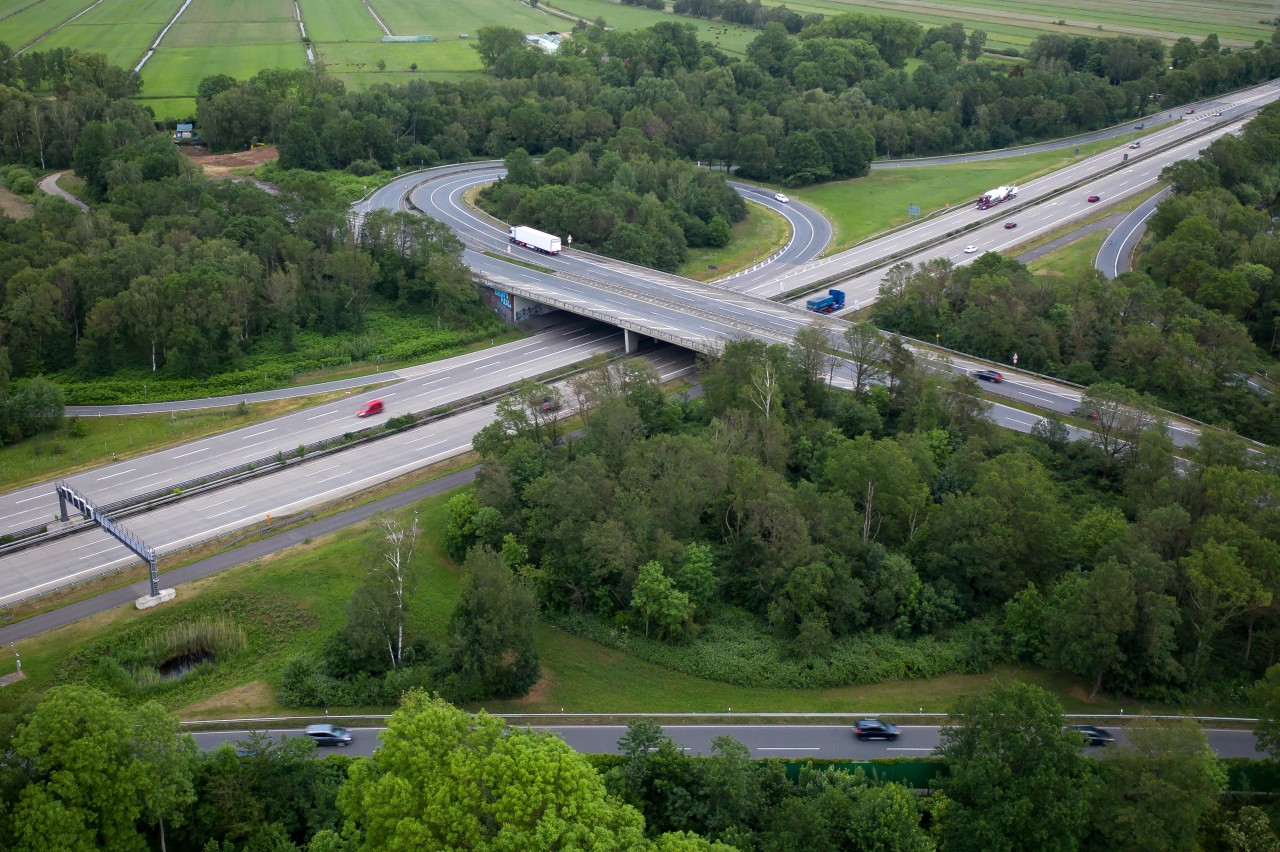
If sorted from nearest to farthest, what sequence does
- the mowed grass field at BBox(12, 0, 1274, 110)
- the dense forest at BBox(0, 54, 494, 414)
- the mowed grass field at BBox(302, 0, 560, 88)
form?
the dense forest at BBox(0, 54, 494, 414), the mowed grass field at BBox(12, 0, 1274, 110), the mowed grass field at BBox(302, 0, 560, 88)

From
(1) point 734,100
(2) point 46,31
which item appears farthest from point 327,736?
(2) point 46,31

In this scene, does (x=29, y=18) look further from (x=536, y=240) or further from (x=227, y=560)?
(x=227, y=560)

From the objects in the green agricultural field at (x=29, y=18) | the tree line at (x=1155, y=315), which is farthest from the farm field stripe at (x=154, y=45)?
the tree line at (x=1155, y=315)

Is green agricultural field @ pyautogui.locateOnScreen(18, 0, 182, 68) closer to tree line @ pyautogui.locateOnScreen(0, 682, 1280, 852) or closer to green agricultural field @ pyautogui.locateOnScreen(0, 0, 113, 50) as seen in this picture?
green agricultural field @ pyautogui.locateOnScreen(0, 0, 113, 50)

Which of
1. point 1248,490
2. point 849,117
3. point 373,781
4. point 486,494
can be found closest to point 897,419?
point 1248,490

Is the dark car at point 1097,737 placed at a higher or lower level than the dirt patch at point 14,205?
lower

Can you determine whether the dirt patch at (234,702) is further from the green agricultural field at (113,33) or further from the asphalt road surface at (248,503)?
the green agricultural field at (113,33)

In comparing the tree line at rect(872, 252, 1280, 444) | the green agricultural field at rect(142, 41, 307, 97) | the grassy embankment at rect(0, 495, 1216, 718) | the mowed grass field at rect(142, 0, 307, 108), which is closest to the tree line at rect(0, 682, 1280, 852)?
the grassy embankment at rect(0, 495, 1216, 718)
